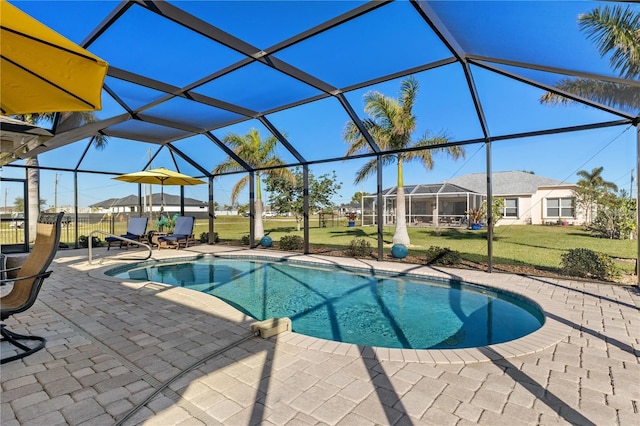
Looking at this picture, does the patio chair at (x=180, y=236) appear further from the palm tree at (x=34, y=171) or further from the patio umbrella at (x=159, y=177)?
the palm tree at (x=34, y=171)

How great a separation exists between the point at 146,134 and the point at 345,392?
1157 centimetres

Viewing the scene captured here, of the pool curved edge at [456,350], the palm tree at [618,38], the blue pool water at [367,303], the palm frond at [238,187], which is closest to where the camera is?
the pool curved edge at [456,350]

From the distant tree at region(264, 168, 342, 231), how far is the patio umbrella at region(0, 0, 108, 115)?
54.5 ft

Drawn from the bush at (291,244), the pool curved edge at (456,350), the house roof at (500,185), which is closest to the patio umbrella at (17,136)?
the pool curved edge at (456,350)

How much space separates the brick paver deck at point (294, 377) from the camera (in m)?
2.36

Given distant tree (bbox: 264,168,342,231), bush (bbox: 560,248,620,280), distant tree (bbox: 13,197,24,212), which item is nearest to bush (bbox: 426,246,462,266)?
bush (bbox: 560,248,620,280)

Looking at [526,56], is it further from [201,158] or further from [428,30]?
[201,158]

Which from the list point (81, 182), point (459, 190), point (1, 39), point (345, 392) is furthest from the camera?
point (459, 190)

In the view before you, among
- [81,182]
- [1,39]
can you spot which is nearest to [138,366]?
[1,39]

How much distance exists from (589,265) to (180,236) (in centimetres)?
1257

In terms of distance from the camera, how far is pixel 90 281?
677cm

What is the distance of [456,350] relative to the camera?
348 cm

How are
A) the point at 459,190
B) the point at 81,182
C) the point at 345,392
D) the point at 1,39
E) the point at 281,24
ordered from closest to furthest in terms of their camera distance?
the point at 1,39 < the point at 345,392 < the point at 281,24 < the point at 81,182 < the point at 459,190

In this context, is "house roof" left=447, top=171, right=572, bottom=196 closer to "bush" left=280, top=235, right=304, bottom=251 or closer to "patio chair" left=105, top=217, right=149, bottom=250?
"bush" left=280, top=235, right=304, bottom=251
